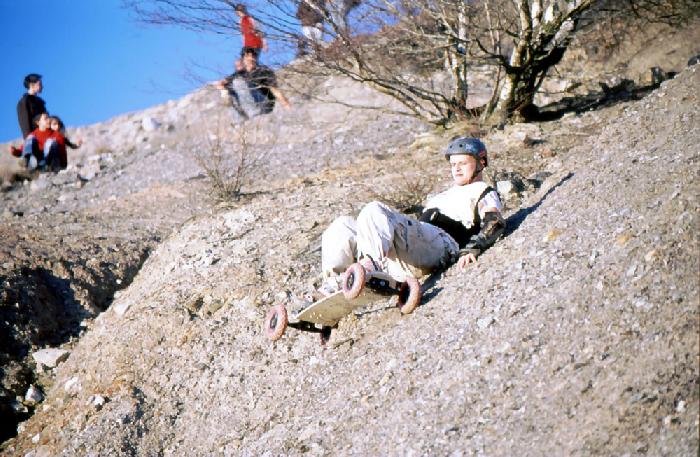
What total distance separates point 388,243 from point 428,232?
468mm

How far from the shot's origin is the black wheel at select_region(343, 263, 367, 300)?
4.81 m

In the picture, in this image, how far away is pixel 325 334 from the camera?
5.73 metres

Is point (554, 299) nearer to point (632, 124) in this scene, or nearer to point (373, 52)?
point (632, 124)

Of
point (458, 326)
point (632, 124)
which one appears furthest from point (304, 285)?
point (632, 124)

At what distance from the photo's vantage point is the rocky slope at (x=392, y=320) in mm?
3715

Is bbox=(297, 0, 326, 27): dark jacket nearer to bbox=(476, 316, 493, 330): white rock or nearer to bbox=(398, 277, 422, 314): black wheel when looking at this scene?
bbox=(398, 277, 422, 314): black wheel

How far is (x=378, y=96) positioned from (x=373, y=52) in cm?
464

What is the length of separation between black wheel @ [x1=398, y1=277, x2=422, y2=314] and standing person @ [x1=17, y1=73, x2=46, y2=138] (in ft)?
40.0

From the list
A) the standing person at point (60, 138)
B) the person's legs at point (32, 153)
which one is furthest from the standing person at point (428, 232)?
the person's legs at point (32, 153)

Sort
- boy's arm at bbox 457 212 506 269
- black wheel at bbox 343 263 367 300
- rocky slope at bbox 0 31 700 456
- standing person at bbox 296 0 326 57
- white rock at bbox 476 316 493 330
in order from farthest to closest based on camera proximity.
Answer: standing person at bbox 296 0 326 57
boy's arm at bbox 457 212 506 269
black wheel at bbox 343 263 367 300
white rock at bbox 476 316 493 330
rocky slope at bbox 0 31 700 456

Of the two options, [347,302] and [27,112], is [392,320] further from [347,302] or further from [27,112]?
[27,112]

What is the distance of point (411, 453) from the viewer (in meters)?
3.91

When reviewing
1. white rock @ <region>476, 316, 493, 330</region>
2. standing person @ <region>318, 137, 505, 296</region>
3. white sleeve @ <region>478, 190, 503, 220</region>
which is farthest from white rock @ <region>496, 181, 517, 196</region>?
white rock @ <region>476, 316, 493, 330</region>

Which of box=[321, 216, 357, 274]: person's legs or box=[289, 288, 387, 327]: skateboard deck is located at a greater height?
box=[321, 216, 357, 274]: person's legs
